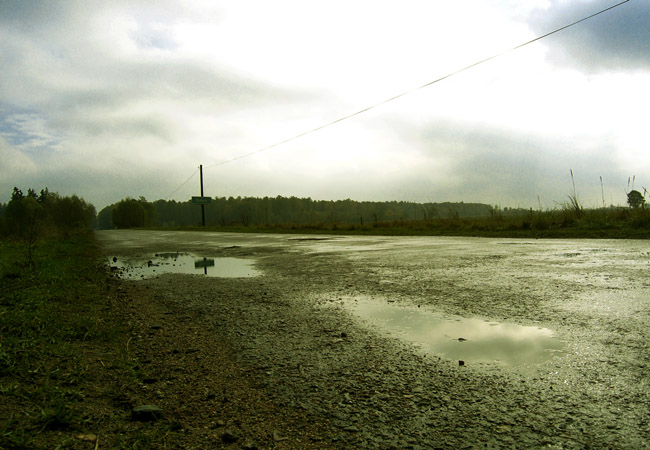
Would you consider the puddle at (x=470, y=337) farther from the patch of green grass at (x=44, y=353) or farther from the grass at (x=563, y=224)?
the grass at (x=563, y=224)

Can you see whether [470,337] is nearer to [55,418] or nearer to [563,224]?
[55,418]

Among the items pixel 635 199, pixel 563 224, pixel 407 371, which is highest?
pixel 635 199

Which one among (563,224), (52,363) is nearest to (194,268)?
(52,363)

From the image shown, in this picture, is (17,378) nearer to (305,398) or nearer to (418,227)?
(305,398)

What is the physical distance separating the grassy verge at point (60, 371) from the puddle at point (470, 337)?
2.29 meters

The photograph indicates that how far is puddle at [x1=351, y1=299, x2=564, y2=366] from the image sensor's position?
9.89ft

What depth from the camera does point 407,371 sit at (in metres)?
2.77

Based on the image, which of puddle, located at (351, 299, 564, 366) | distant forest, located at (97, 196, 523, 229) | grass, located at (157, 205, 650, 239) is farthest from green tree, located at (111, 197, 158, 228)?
puddle, located at (351, 299, 564, 366)

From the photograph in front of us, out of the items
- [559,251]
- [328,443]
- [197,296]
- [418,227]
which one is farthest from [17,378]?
[418,227]

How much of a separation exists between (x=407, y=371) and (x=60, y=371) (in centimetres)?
239

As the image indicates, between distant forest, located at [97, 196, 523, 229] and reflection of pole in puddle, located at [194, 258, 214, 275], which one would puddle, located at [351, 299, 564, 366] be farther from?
distant forest, located at [97, 196, 523, 229]

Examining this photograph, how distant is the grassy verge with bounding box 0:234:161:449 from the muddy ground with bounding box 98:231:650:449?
0.87ft

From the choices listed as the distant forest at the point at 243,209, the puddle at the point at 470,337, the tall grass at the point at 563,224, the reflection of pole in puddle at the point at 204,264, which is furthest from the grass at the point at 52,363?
the distant forest at the point at 243,209

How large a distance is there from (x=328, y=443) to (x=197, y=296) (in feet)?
13.7
